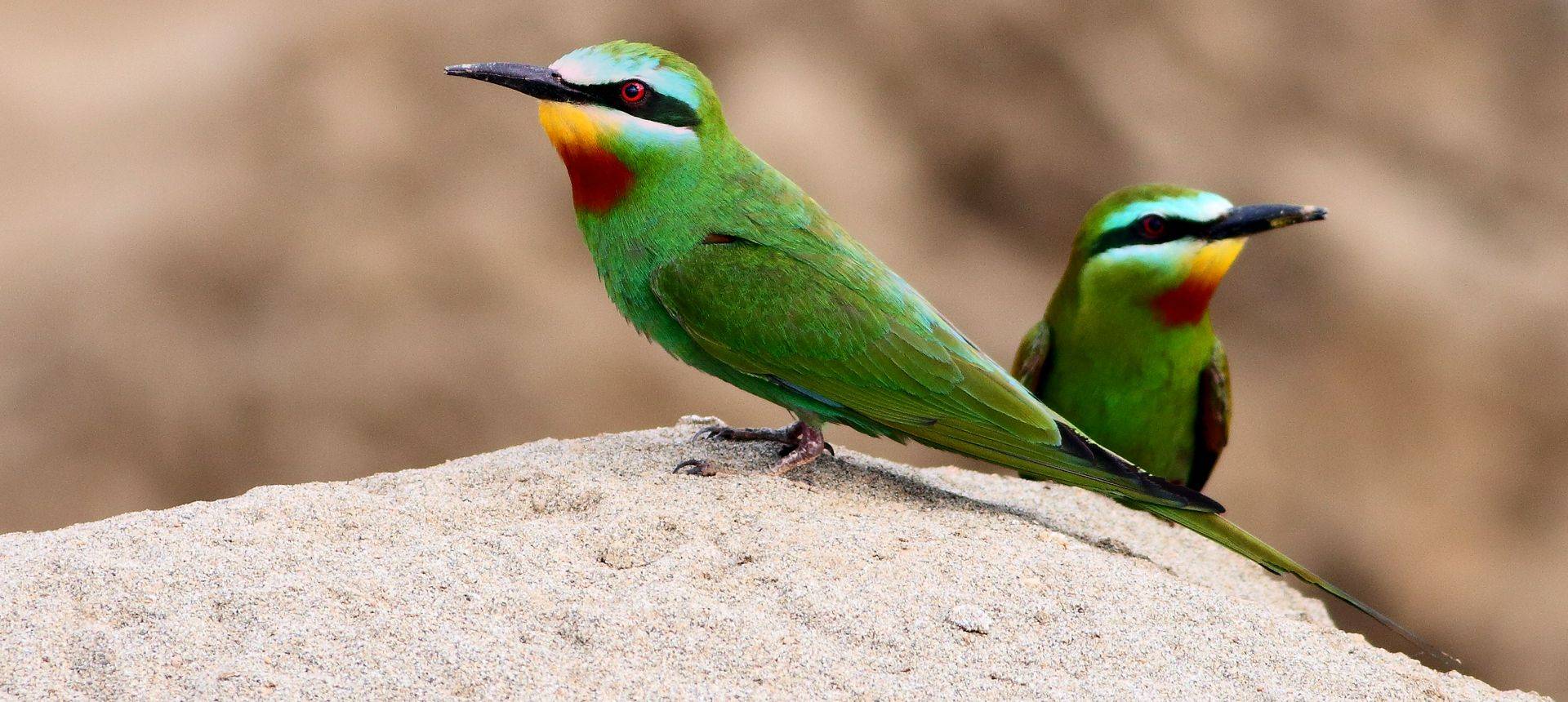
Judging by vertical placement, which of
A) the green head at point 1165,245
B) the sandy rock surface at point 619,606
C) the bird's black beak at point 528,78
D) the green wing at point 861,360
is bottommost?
the sandy rock surface at point 619,606

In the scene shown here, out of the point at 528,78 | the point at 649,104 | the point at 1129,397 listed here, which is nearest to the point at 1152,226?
the point at 1129,397

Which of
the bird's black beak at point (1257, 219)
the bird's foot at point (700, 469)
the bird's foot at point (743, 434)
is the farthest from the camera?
the bird's black beak at point (1257, 219)

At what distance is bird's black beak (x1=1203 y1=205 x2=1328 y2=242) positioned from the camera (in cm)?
355

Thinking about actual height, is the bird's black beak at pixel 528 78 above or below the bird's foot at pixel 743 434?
above

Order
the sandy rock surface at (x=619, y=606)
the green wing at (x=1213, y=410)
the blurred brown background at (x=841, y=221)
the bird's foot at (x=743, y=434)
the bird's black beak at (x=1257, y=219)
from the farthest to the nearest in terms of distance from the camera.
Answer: the blurred brown background at (x=841, y=221), the green wing at (x=1213, y=410), the bird's black beak at (x=1257, y=219), the bird's foot at (x=743, y=434), the sandy rock surface at (x=619, y=606)

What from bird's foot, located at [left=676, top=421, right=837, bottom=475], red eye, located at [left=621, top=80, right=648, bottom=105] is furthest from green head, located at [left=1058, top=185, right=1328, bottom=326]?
red eye, located at [left=621, top=80, right=648, bottom=105]

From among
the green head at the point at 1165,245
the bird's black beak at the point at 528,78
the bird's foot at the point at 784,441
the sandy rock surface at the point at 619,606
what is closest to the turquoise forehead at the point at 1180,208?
the green head at the point at 1165,245

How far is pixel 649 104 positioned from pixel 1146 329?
1.59 m

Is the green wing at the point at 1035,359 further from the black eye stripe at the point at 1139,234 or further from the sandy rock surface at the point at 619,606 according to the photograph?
the sandy rock surface at the point at 619,606

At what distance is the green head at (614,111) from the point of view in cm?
307

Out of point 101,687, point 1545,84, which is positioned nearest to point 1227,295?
point 1545,84

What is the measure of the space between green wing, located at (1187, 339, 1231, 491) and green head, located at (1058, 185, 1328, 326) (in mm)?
216

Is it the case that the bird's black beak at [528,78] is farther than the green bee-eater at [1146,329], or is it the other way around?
the green bee-eater at [1146,329]

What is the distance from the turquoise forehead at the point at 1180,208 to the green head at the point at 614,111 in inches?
50.4
